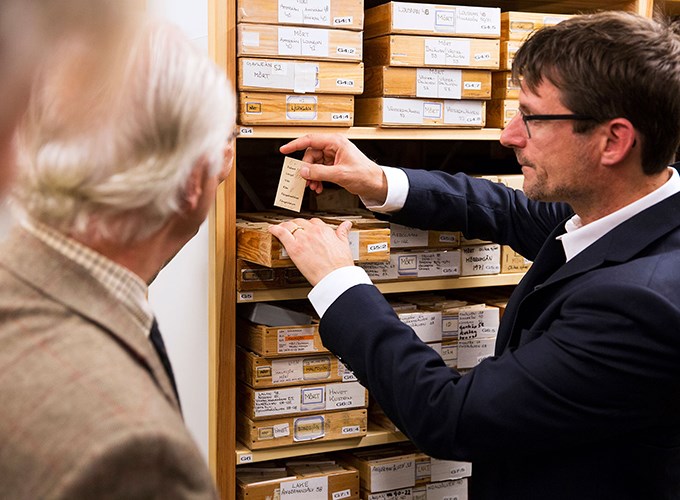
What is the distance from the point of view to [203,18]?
6.05 ft

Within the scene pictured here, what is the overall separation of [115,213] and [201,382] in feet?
3.78

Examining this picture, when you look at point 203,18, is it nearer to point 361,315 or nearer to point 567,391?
point 361,315

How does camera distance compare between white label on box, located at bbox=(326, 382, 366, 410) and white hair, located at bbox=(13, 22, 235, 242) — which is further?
white label on box, located at bbox=(326, 382, 366, 410)

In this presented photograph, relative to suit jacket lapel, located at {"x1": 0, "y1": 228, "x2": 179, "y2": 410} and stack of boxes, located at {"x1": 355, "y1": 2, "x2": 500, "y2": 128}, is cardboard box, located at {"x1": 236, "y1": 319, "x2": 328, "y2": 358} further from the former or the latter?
suit jacket lapel, located at {"x1": 0, "y1": 228, "x2": 179, "y2": 410}

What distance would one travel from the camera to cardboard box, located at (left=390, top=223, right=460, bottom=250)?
2.11m

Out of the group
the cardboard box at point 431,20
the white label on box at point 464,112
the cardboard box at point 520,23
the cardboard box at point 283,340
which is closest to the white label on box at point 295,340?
the cardboard box at point 283,340


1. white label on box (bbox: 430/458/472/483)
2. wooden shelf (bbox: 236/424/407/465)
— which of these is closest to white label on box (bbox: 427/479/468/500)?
white label on box (bbox: 430/458/472/483)

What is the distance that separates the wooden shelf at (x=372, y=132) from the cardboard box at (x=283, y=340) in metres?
0.46

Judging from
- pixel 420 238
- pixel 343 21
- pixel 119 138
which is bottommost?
pixel 420 238

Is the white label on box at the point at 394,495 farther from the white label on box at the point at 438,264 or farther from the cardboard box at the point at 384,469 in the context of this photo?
the white label on box at the point at 438,264

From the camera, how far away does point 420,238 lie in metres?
2.14

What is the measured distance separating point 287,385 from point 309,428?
0.12 m

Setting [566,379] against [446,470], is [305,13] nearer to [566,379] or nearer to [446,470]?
[566,379]

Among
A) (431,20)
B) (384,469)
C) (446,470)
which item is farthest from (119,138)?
(446,470)
